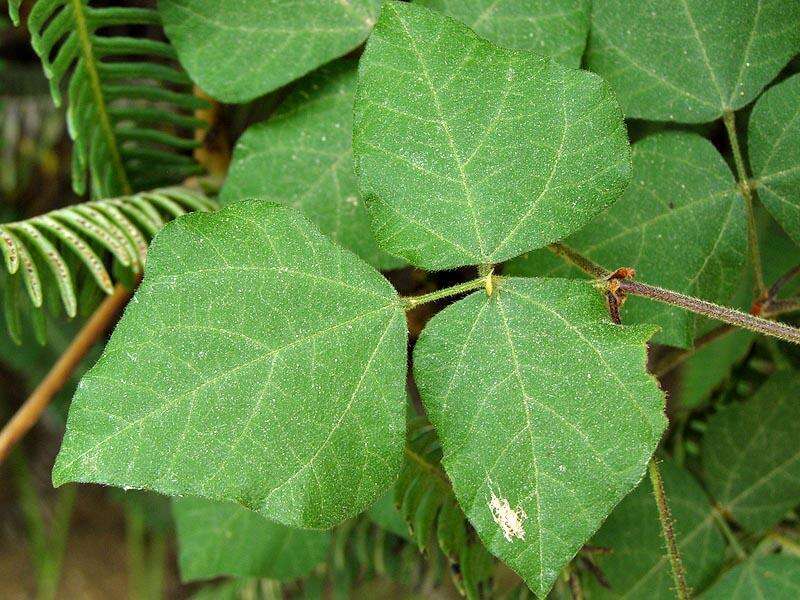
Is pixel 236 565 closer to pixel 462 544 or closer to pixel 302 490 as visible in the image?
pixel 462 544

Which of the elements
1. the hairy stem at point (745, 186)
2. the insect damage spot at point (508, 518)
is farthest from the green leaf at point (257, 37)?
the insect damage spot at point (508, 518)

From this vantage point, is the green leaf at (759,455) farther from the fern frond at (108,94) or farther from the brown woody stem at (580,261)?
the fern frond at (108,94)

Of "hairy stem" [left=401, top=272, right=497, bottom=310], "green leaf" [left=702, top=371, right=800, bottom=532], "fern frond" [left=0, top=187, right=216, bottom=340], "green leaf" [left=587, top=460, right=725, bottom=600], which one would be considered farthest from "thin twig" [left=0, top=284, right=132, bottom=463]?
"green leaf" [left=702, top=371, right=800, bottom=532]

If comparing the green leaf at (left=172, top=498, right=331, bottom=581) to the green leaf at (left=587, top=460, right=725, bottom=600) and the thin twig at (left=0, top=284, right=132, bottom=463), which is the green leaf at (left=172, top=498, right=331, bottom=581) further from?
the green leaf at (left=587, top=460, right=725, bottom=600)

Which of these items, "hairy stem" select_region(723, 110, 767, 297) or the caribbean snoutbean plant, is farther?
"hairy stem" select_region(723, 110, 767, 297)

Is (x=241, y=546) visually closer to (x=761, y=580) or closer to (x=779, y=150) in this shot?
(x=761, y=580)

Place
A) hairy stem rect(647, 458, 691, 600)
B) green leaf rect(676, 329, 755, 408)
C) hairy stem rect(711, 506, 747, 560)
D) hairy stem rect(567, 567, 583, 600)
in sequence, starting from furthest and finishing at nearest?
green leaf rect(676, 329, 755, 408), hairy stem rect(711, 506, 747, 560), hairy stem rect(567, 567, 583, 600), hairy stem rect(647, 458, 691, 600)

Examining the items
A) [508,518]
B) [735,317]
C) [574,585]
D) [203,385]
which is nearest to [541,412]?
[508,518]

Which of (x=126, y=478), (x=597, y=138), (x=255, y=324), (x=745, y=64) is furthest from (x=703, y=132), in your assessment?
(x=126, y=478)
